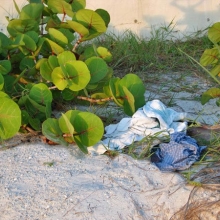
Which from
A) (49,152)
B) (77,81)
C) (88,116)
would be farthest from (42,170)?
(77,81)

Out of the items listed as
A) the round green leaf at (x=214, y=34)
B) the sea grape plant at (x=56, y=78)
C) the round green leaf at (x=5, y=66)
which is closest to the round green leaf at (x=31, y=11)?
the sea grape plant at (x=56, y=78)

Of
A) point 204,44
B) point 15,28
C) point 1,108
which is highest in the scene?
point 15,28

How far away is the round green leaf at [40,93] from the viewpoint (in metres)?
2.22

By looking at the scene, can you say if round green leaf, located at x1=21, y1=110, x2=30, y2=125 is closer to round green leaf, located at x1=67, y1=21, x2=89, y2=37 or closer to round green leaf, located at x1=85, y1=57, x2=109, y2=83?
round green leaf, located at x1=85, y1=57, x2=109, y2=83

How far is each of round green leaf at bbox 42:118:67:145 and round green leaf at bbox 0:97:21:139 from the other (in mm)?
106

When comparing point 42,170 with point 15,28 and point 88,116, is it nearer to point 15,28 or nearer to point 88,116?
point 88,116

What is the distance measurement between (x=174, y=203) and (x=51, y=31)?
38.4 inches

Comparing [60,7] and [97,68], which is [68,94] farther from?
[60,7]

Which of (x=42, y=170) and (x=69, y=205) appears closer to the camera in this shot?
(x=69, y=205)

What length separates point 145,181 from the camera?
1952 millimetres

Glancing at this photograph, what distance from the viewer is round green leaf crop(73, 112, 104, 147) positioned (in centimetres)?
211

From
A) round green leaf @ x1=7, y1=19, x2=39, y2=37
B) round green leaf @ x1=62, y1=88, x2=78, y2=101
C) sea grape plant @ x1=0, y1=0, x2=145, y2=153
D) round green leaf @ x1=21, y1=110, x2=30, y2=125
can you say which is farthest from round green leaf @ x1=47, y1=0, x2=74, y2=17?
round green leaf @ x1=21, y1=110, x2=30, y2=125

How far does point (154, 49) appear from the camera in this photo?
137 inches

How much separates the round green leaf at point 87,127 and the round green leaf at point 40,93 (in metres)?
0.20
